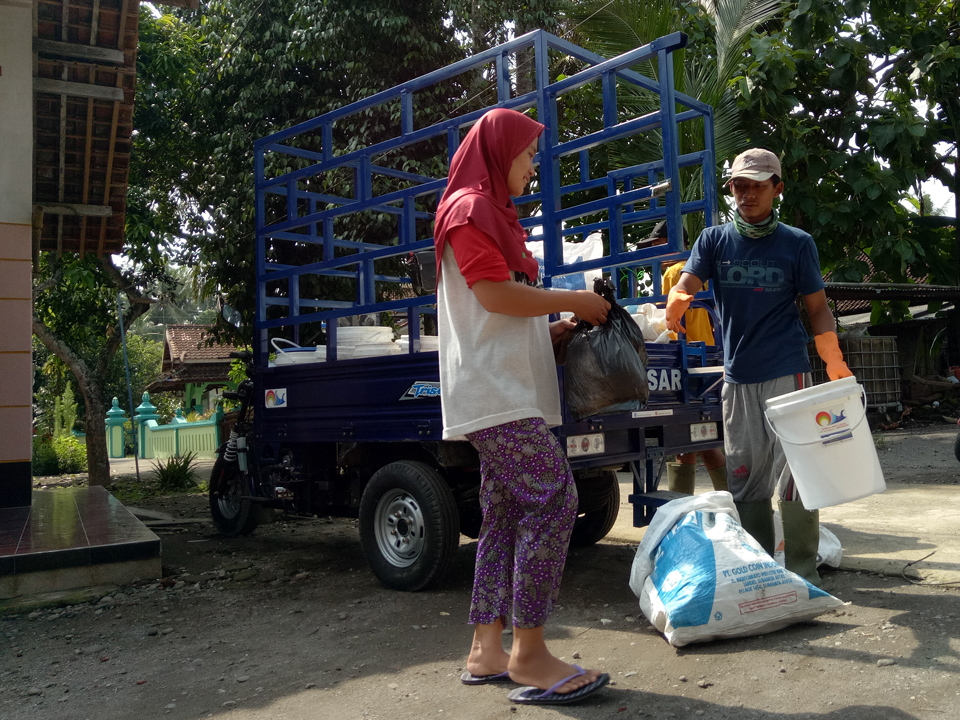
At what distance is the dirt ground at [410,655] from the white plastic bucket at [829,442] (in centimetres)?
55

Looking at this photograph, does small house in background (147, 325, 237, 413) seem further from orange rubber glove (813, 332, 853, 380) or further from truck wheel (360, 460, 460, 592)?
orange rubber glove (813, 332, 853, 380)

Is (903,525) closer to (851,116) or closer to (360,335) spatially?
(360,335)

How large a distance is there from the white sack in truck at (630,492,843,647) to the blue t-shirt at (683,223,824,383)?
0.67 m

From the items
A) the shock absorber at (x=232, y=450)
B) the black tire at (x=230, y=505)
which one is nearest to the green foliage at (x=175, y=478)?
the black tire at (x=230, y=505)

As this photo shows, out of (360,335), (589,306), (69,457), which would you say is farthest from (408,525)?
(69,457)

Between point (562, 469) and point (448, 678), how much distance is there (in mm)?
947

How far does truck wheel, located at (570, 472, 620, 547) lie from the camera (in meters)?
4.96

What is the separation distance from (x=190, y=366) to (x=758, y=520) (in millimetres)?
28410

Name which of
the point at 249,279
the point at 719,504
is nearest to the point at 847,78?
the point at 249,279

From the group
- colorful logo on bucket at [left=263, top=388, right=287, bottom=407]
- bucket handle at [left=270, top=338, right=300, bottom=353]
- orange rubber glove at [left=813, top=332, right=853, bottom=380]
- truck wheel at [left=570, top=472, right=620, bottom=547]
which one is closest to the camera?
orange rubber glove at [left=813, top=332, right=853, bottom=380]

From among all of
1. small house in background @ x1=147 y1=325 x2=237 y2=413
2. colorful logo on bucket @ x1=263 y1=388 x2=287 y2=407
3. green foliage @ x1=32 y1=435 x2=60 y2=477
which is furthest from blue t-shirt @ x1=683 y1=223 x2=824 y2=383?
small house in background @ x1=147 y1=325 x2=237 y2=413

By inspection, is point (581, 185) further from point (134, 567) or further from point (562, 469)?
point (134, 567)

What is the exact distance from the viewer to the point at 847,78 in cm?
1086

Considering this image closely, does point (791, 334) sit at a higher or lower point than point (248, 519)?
higher
